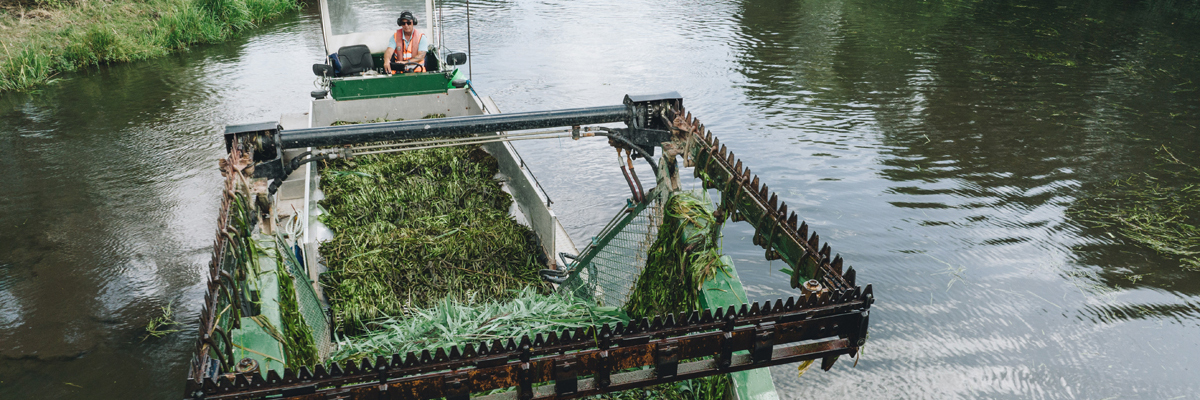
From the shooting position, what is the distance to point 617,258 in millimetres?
4535

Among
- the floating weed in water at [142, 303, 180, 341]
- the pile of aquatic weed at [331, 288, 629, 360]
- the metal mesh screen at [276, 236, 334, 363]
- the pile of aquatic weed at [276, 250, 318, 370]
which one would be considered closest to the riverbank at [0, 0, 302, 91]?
the floating weed in water at [142, 303, 180, 341]

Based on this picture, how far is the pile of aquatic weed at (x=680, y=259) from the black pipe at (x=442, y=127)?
1.93 ft

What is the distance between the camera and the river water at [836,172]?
6043 mm

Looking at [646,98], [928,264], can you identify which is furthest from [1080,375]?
[646,98]

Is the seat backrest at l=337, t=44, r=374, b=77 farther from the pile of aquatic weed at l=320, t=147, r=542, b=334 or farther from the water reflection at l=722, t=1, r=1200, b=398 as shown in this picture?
the water reflection at l=722, t=1, r=1200, b=398

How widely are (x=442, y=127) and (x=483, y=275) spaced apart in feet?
6.27

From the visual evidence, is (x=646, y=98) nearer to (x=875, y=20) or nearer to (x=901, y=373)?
(x=901, y=373)

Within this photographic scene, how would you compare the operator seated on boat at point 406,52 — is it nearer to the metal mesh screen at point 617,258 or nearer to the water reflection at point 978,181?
the water reflection at point 978,181

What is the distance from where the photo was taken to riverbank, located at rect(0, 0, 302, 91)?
13.9m

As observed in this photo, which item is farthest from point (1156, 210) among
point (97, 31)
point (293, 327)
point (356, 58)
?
point (97, 31)

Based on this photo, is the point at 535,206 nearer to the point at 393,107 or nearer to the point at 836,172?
the point at 393,107

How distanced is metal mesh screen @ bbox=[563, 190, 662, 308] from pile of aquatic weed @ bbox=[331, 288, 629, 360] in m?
0.35

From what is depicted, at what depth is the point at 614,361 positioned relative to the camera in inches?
84.7

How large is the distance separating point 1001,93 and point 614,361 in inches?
500
